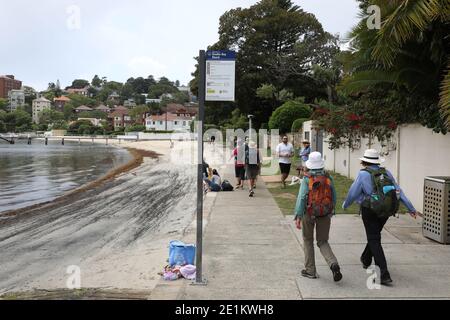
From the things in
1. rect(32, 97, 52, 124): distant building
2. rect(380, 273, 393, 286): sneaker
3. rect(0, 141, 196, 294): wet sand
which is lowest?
rect(0, 141, 196, 294): wet sand

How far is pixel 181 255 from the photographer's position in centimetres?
640

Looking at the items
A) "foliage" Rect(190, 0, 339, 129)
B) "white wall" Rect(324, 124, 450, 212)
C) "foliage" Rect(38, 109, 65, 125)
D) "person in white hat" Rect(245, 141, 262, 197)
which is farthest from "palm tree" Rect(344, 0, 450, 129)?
"foliage" Rect(38, 109, 65, 125)

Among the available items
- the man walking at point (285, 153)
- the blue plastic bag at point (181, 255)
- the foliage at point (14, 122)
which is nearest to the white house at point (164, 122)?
the foliage at point (14, 122)

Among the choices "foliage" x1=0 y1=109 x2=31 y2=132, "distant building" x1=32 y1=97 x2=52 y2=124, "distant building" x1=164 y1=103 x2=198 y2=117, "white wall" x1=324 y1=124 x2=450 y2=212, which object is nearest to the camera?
"white wall" x1=324 y1=124 x2=450 y2=212

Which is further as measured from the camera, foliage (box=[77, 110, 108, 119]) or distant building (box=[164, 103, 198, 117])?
foliage (box=[77, 110, 108, 119])

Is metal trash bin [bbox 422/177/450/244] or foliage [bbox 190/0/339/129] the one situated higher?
foliage [bbox 190/0/339/129]

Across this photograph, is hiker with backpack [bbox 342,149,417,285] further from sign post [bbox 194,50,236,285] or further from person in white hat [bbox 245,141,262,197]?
person in white hat [bbox 245,141,262,197]

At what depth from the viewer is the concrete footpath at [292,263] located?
17.3ft

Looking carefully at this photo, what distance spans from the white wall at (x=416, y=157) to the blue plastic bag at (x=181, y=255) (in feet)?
16.7

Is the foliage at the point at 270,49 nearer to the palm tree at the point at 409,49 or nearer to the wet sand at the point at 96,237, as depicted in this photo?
the wet sand at the point at 96,237

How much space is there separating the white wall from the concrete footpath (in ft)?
3.53

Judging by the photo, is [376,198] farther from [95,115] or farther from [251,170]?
[95,115]

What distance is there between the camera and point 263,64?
1957 inches

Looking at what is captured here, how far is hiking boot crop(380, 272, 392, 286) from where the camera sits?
5.50 meters
